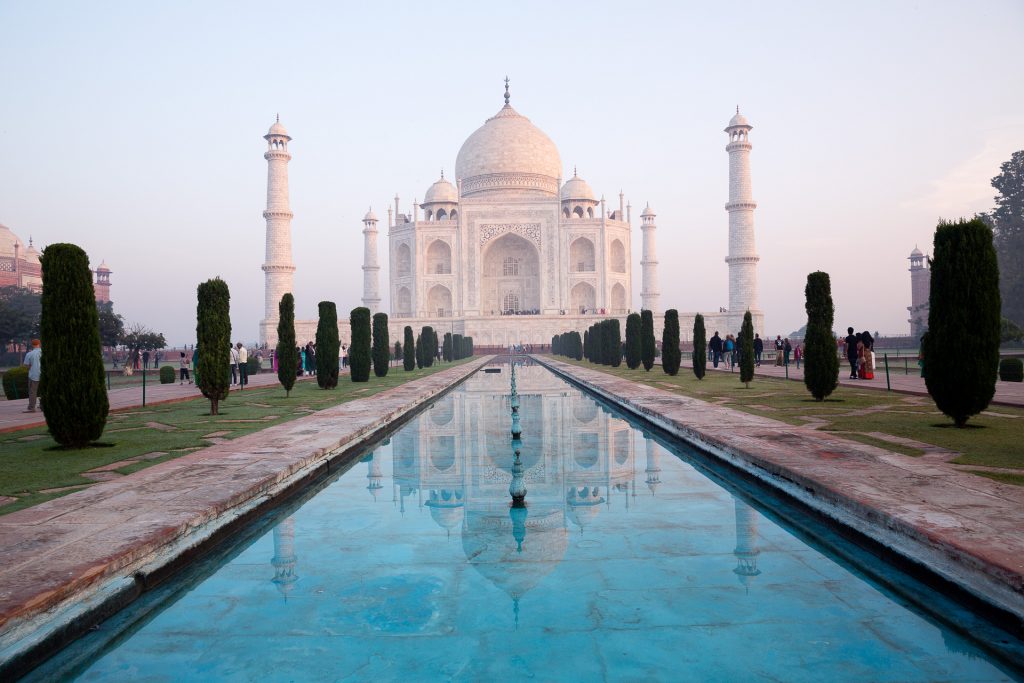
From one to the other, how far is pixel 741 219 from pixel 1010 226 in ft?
35.8

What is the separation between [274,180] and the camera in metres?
35.7

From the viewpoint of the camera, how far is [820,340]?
9.70 metres

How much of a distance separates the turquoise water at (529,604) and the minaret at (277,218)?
3379 centimetres

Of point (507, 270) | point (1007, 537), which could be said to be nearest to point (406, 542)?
point (1007, 537)

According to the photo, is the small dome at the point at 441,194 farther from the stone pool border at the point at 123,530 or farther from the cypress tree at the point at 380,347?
the stone pool border at the point at 123,530

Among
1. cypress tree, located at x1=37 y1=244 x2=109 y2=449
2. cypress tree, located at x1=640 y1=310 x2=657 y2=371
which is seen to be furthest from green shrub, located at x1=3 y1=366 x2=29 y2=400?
cypress tree, located at x1=640 y1=310 x2=657 y2=371

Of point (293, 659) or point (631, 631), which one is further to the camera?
point (631, 631)

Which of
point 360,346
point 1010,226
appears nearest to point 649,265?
point 1010,226

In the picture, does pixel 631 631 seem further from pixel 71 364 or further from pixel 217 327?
pixel 217 327

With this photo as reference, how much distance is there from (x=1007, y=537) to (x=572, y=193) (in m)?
47.6

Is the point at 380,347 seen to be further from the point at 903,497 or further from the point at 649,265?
the point at 649,265

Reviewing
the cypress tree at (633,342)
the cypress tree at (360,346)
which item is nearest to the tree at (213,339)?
the cypress tree at (360,346)

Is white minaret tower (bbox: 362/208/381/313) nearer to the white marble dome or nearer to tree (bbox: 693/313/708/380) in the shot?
the white marble dome

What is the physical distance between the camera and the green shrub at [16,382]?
485 inches
